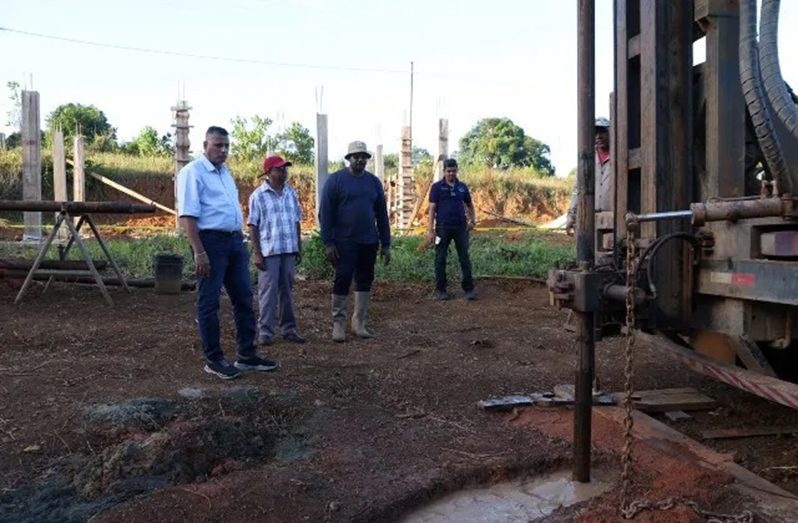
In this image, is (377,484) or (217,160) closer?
(377,484)

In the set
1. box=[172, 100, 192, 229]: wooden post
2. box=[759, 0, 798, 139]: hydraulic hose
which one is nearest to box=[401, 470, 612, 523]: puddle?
box=[759, 0, 798, 139]: hydraulic hose

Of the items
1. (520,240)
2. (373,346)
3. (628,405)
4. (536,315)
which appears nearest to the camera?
(628,405)

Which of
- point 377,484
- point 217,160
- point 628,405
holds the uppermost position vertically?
point 217,160

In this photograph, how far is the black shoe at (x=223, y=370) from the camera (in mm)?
5250

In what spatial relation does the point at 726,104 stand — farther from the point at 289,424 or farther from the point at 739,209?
the point at 289,424

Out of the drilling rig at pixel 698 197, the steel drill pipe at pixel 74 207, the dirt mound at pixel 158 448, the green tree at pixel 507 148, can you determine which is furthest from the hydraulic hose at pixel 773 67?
the green tree at pixel 507 148

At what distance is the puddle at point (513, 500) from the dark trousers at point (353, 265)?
3.38 m

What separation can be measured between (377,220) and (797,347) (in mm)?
Result: 3817

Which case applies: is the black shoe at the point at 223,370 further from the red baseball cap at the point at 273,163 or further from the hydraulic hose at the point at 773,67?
the hydraulic hose at the point at 773,67

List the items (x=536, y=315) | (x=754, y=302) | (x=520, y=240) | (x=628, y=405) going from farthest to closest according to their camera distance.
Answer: (x=520, y=240)
(x=536, y=315)
(x=754, y=302)
(x=628, y=405)

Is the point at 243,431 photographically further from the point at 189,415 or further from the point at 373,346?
the point at 373,346

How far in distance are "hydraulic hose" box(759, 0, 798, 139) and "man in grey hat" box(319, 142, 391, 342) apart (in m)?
4.02

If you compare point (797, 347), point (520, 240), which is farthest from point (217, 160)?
point (520, 240)

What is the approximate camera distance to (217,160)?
17.3 feet
